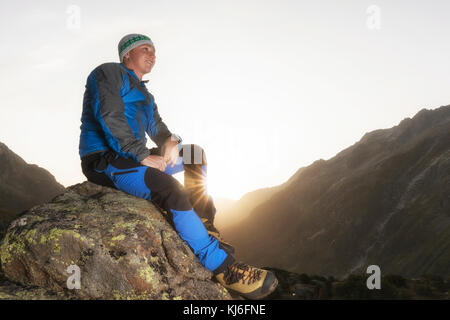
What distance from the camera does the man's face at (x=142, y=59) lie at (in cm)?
707

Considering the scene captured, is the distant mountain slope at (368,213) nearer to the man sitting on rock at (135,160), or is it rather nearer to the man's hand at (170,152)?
the man sitting on rock at (135,160)

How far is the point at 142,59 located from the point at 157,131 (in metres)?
2.10

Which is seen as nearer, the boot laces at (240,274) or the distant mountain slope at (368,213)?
the boot laces at (240,274)

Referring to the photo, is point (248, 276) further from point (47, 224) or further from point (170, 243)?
point (47, 224)

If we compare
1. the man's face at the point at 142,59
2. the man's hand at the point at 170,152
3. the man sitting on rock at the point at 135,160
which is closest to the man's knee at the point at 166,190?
the man sitting on rock at the point at 135,160

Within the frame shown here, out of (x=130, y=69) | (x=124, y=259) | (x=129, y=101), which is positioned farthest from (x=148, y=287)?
(x=130, y=69)

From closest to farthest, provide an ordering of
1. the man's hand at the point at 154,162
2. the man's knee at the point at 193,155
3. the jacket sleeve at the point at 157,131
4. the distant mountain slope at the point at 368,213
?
the man's hand at the point at 154,162 < the man's knee at the point at 193,155 < the jacket sleeve at the point at 157,131 < the distant mountain slope at the point at 368,213

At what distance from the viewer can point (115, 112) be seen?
5887 millimetres

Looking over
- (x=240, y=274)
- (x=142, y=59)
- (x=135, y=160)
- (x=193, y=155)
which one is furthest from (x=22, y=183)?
(x=240, y=274)

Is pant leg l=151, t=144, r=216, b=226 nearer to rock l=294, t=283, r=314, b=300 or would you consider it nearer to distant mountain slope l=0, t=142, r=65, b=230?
rock l=294, t=283, r=314, b=300

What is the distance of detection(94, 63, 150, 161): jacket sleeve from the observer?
19.1ft

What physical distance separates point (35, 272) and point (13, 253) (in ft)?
1.98

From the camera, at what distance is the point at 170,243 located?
19.6 feet

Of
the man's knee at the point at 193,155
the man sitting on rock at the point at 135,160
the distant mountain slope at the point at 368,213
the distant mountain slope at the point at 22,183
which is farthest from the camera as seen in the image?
the distant mountain slope at the point at 22,183
